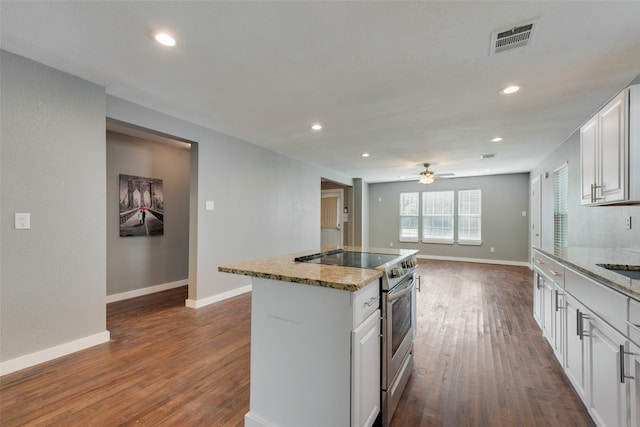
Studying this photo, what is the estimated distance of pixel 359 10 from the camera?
5.30 feet

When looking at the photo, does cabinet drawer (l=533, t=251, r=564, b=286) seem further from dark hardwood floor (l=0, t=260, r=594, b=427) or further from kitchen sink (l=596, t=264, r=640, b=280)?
dark hardwood floor (l=0, t=260, r=594, b=427)

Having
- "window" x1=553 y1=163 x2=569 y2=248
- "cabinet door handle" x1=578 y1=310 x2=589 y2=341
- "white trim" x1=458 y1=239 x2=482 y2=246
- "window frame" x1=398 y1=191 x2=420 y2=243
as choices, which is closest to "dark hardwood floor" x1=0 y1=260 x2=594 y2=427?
"cabinet door handle" x1=578 y1=310 x2=589 y2=341

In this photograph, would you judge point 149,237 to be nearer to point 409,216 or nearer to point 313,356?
point 313,356

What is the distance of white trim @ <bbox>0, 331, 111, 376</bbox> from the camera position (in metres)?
2.15

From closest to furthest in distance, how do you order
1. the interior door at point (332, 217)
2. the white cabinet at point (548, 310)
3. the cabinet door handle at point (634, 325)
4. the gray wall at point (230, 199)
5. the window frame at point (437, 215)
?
the cabinet door handle at point (634, 325)
the white cabinet at point (548, 310)
the gray wall at point (230, 199)
the window frame at point (437, 215)
the interior door at point (332, 217)

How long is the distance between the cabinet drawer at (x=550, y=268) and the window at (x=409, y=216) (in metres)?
5.73

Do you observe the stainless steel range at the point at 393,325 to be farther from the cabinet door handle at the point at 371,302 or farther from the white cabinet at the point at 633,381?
the white cabinet at the point at 633,381

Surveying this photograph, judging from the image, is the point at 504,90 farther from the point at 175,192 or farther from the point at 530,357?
the point at 175,192

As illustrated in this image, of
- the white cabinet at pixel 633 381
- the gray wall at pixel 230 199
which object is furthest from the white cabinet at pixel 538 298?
the gray wall at pixel 230 199

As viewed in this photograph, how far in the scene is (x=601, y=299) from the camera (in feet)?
4.93

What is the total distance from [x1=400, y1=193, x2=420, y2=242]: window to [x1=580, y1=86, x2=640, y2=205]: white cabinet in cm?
625

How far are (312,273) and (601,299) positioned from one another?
153 cm

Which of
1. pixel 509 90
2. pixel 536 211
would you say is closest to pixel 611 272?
pixel 509 90

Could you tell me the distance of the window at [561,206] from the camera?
4391 mm
